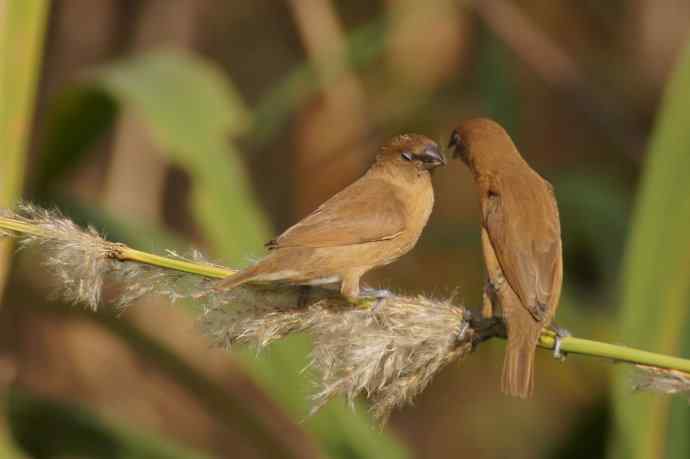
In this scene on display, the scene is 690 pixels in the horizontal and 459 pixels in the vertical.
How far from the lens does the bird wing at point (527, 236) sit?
2631 mm

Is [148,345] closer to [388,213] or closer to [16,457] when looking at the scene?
[16,457]

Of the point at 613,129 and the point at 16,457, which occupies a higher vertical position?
the point at 613,129

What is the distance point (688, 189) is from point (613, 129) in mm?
2592

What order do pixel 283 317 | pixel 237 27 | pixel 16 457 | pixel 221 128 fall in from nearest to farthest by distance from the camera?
pixel 283 317 < pixel 16 457 < pixel 221 128 < pixel 237 27

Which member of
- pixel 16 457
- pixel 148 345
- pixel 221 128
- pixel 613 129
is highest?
pixel 613 129

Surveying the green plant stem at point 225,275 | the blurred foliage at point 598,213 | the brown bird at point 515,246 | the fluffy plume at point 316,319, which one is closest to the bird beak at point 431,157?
the brown bird at point 515,246

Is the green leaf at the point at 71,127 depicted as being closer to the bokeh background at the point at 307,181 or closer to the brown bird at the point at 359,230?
the bokeh background at the point at 307,181

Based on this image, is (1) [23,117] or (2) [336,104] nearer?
(1) [23,117]

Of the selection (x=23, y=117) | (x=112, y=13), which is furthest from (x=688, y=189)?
(x=112, y=13)

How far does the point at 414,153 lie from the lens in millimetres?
3350

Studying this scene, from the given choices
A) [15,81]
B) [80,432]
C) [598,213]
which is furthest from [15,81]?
[598,213]

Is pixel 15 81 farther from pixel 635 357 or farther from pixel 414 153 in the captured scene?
pixel 635 357

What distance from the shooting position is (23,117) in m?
2.73

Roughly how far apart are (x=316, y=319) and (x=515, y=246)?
606mm
